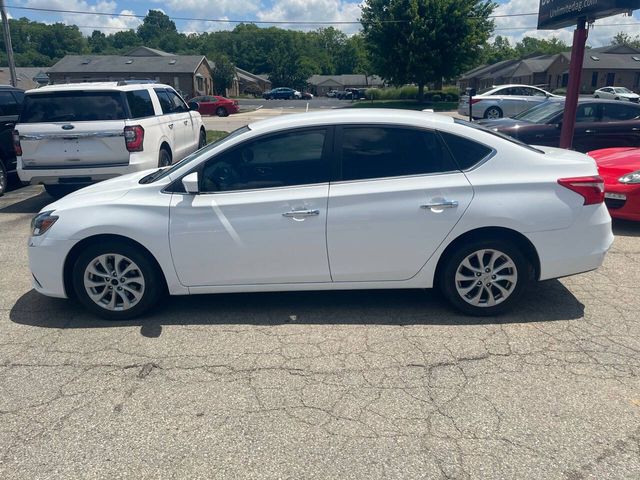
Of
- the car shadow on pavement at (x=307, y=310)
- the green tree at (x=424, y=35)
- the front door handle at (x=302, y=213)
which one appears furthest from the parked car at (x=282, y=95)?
the front door handle at (x=302, y=213)

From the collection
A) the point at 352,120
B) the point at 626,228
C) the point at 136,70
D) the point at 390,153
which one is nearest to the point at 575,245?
the point at 390,153

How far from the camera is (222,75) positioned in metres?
75.7

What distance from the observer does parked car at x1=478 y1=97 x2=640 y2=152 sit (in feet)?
34.7

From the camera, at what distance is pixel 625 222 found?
739 cm

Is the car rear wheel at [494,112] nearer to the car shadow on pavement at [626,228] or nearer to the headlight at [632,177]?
the car shadow on pavement at [626,228]

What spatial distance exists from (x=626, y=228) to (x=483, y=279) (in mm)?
4008

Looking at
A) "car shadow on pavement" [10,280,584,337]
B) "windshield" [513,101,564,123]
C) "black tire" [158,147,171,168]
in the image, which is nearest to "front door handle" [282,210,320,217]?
"car shadow on pavement" [10,280,584,337]

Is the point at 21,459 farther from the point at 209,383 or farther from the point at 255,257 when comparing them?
the point at 255,257

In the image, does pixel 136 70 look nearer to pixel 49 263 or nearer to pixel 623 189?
pixel 623 189

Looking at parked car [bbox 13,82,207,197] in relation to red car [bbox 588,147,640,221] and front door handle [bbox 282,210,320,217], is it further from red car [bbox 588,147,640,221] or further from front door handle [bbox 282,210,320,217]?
red car [bbox 588,147,640,221]

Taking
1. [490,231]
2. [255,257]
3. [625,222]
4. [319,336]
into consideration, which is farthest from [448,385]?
[625,222]

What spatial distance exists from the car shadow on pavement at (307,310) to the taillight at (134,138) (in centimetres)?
337

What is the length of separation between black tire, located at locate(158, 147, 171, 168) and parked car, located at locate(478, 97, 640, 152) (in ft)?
21.3

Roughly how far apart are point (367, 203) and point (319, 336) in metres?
1.10
